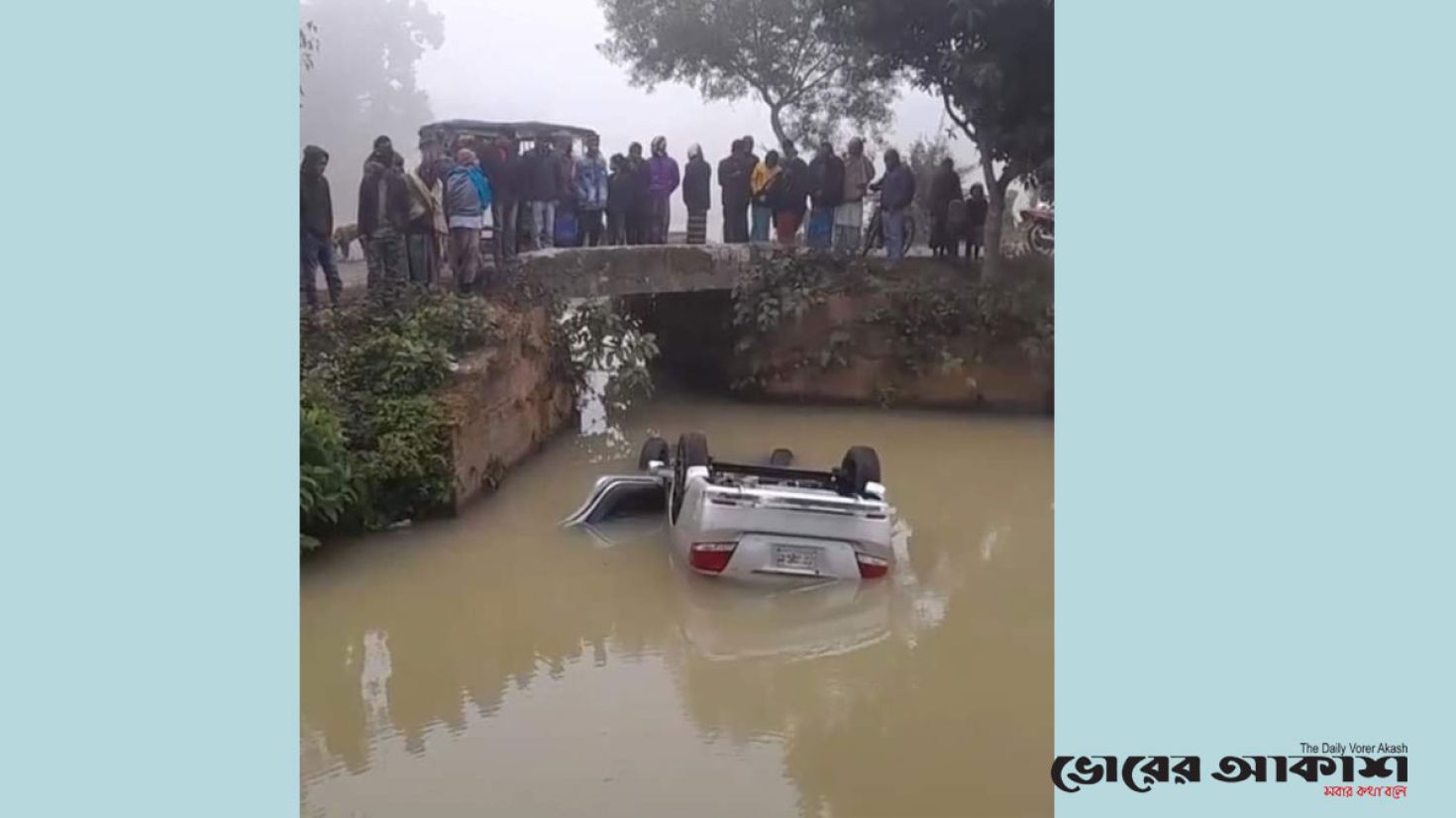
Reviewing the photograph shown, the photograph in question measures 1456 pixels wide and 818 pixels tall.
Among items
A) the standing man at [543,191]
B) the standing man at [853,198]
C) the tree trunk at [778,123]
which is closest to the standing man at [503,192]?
the standing man at [543,191]

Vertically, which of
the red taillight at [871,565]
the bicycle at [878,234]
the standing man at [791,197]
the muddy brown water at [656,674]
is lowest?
the muddy brown water at [656,674]

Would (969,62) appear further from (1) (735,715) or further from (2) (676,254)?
(1) (735,715)

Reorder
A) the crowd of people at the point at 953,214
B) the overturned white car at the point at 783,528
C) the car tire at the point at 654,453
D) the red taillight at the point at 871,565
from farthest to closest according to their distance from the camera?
the crowd of people at the point at 953,214 < the car tire at the point at 654,453 < the red taillight at the point at 871,565 < the overturned white car at the point at 783,528

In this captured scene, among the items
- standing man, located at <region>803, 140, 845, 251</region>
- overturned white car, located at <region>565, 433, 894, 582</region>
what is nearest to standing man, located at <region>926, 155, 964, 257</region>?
standing man, located at <region>803, 140, 845, 251</region>

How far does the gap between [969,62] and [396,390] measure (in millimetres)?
6434

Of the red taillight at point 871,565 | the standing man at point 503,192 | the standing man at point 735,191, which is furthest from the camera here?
the standing man at point 735,191

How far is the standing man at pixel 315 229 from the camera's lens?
9555 mm

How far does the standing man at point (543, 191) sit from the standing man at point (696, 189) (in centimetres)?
134

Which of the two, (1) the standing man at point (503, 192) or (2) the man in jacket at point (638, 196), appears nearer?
(1) the standing man at point (503, 192)

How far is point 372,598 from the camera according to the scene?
24.6 feet

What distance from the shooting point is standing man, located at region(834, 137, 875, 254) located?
498 inches

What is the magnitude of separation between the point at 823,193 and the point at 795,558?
6402 millimetres

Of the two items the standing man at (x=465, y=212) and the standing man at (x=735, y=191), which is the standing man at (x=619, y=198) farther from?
the standing man at (x=465, y=212)

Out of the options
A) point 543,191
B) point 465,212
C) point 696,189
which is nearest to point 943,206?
point 696,189
